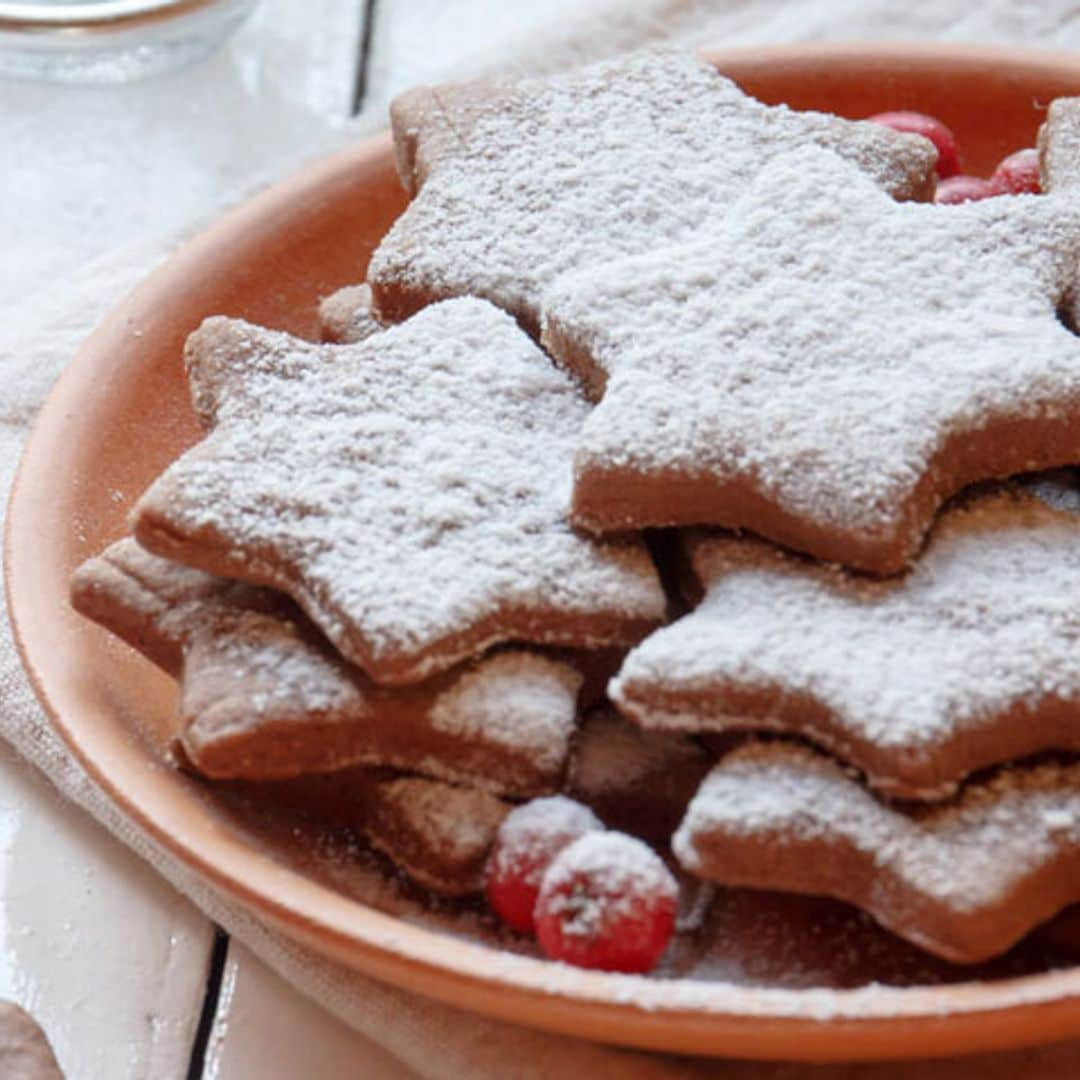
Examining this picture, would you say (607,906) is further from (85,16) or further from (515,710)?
(85,16)

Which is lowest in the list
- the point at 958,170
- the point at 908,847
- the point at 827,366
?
the point at 958,170

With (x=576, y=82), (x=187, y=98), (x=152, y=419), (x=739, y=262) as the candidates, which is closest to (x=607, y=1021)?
(x=739, y=262)

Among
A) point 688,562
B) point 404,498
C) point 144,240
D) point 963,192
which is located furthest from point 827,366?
point 144,240

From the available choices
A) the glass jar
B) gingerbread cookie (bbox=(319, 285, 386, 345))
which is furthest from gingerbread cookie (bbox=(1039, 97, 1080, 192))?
the glass jar

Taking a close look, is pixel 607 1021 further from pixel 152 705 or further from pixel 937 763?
pixel 152 705

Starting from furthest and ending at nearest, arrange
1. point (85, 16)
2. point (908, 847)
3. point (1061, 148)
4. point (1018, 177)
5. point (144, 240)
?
1. point (85, 16)
2. point (144, 240)
3. point (1018, 177)
4. point (1061, 148)
5. point (908, 847)

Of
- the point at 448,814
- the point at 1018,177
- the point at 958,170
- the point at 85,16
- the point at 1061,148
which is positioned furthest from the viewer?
the point at 85,16
